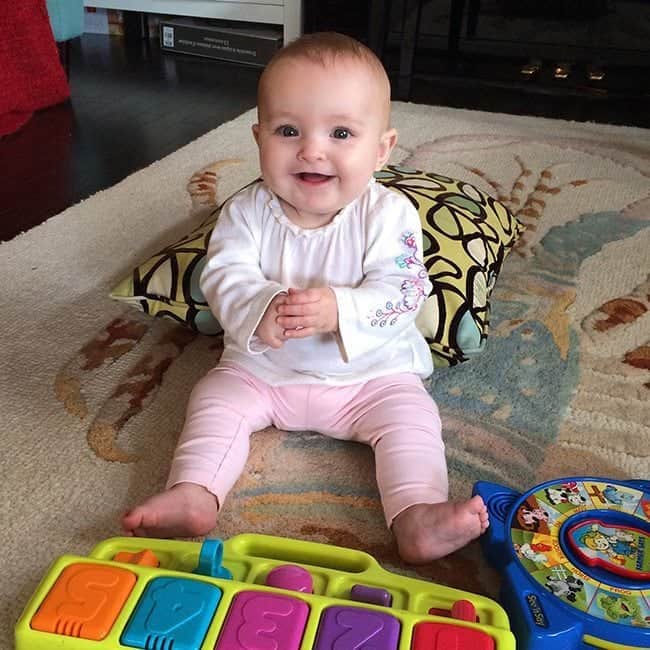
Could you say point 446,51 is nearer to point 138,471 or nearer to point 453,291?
point 453,291

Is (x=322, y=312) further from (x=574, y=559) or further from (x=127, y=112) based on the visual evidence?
(x=127, y=112)

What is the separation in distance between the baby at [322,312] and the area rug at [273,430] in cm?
4

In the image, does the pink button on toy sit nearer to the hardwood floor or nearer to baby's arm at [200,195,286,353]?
baby's arm at [200,195,286,353]

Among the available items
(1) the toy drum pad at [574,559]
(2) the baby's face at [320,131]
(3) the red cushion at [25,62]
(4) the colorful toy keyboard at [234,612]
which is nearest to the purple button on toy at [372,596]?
(4) the colorful toy keyboard at [234,612]

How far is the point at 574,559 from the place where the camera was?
62 centimetres

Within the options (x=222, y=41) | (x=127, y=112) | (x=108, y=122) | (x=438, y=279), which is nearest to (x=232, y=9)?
(x=222, y=41)

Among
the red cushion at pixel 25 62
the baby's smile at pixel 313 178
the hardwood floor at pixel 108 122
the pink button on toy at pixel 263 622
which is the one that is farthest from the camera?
the red cushion at pixel 25 62

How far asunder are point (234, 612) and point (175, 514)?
17 cm

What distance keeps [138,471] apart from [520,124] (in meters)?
1.40

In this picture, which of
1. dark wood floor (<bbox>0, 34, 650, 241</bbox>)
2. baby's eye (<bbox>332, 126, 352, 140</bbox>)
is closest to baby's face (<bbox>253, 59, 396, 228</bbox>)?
baby's eye (<bbox>332, 126, 352, 140</bbox>)

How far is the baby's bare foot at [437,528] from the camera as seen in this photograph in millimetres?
637

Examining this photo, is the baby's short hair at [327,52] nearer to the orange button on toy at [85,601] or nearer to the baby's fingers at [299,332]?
the baby's fingers at [299,332]

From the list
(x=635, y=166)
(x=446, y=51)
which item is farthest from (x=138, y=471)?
(x=446, y=51)

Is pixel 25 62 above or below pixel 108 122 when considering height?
above
